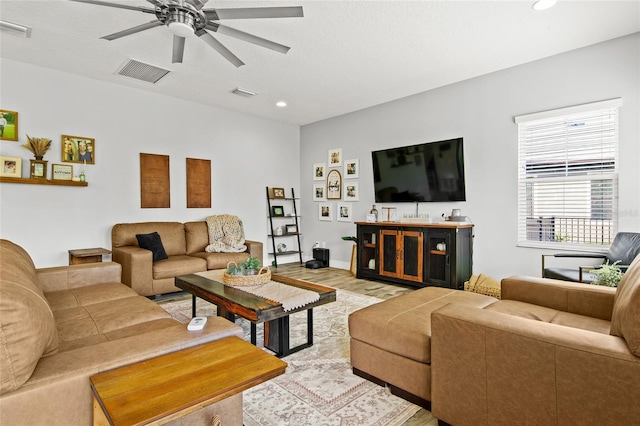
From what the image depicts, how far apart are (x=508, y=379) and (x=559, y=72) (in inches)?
149

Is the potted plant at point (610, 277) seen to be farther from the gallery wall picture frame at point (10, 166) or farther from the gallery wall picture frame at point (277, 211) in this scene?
the gallery wall picture frame at point (10, 166)

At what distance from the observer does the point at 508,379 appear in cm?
139

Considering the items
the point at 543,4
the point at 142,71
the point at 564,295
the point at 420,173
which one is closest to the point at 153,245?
the point at 142,71

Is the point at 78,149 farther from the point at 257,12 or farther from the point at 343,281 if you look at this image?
the point at 343,281

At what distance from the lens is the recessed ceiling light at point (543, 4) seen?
2.71m

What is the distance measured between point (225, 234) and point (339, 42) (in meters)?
3.29

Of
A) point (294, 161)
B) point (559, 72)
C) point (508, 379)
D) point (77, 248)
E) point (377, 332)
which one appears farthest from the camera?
point (294, 161)

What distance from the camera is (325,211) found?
6.48m

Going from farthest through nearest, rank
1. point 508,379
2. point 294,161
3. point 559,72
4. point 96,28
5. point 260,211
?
1. point 294,161
2. point 260,211
3. point 559,72
4. point 96,28
5. point 508,379

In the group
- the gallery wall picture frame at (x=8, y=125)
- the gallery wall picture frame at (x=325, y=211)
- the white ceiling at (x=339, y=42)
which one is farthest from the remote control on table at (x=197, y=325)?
the gallery wall picture frame at (x=325, y=211)

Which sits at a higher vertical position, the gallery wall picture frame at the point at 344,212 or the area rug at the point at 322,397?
the gallery wall picture frame at the point at 344,212

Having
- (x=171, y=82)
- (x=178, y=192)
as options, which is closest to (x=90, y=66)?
(x=171, y=82)

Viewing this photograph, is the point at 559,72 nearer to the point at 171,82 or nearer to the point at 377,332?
the point at 377,332

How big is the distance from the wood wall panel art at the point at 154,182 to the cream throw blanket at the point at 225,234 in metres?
0.73
